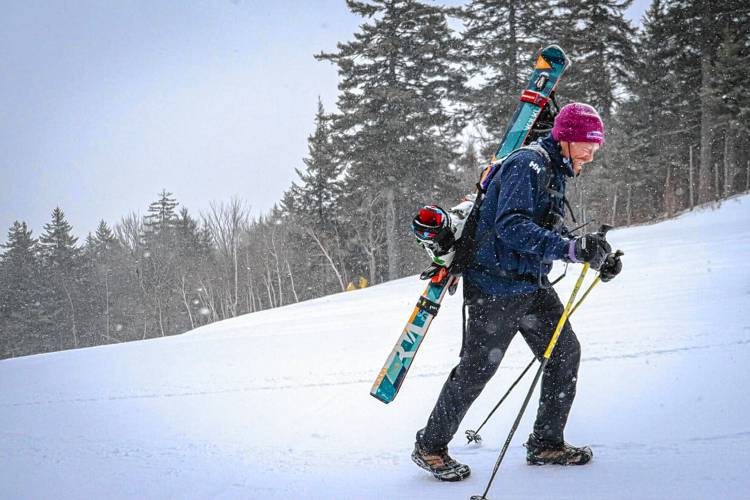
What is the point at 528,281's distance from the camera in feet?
7.73

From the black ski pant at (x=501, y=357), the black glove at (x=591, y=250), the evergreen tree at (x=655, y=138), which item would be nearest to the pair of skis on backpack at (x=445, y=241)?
the black ski pant at (x=501, y=357)

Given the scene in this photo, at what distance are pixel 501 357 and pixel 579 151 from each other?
1145 millimetres

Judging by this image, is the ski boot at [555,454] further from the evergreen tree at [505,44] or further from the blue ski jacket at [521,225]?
the evergreen tree at [505,44]

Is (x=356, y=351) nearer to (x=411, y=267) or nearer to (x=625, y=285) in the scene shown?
(x=625, y=285)

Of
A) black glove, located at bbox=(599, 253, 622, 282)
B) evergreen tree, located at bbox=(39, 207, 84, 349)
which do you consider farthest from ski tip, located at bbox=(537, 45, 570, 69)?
evergreen tree, located at bbox=(39, 207, 84, 349)

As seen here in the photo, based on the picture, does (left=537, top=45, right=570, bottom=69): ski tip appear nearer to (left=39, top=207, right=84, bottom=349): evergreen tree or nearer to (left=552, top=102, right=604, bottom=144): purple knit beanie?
(left=552, top=102, right=604, bottom=144): purple knit beanie

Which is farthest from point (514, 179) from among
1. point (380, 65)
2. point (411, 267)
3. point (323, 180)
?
point (411, 267)

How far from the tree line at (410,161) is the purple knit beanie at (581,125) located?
1701 cm

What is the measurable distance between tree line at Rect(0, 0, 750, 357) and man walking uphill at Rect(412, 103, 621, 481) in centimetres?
1706

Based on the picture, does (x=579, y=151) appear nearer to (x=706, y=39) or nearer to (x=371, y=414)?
(x=371, y=414)

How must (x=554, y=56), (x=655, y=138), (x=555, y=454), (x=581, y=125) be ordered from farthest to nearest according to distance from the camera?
(x=655, y=138), (x=554, y=56), (x=555, y=454), (x=581, y=125)

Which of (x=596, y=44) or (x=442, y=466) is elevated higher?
(x=596, y=44)

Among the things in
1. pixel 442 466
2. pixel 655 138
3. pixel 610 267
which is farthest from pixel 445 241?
pixel 655 138

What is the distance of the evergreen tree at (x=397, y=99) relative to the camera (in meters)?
19.3
